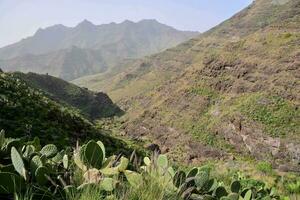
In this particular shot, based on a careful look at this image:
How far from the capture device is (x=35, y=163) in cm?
472

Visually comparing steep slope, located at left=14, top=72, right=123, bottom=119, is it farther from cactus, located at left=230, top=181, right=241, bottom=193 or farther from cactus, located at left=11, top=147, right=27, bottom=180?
cactus, located at left=11, top=147, right=27, bottom=180

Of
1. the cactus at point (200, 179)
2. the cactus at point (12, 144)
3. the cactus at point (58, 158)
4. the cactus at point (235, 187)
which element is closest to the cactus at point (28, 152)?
the cactus at point (12, 144)

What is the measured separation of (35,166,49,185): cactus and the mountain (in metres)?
33.6

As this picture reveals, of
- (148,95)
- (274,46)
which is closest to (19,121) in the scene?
(274,46)

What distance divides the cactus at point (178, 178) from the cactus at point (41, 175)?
1362 millimetres

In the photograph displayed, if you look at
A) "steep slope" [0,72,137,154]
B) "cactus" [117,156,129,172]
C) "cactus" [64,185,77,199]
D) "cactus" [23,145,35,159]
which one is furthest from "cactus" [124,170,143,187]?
"steep slope" [0,72,137,154]

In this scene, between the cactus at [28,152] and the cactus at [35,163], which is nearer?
the cactus at [35,163]

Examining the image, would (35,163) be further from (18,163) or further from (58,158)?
(58,158)

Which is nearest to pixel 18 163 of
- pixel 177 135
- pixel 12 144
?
pixel 12 144

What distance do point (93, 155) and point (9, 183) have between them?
3.30 feet

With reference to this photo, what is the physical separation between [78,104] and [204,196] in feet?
275

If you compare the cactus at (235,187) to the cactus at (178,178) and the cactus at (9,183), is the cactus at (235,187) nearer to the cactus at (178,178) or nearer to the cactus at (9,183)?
the cactus at (178,178)

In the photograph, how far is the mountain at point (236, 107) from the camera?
4388 cm

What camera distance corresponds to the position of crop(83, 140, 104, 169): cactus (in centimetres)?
498
